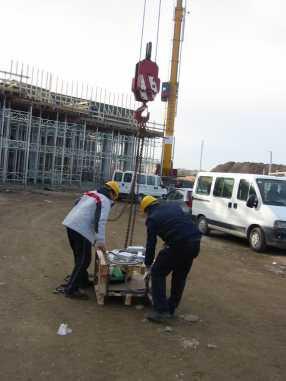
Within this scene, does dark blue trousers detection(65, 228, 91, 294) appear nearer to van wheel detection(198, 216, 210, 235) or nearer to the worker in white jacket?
the worker in white jacket

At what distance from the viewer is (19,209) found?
18.0m

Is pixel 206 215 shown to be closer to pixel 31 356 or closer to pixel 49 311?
pixel 49 311

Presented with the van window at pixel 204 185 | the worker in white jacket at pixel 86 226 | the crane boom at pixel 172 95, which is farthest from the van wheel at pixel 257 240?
the crane boom at pixel 172 95

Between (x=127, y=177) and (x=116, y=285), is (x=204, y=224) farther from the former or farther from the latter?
(x=127, y=177)

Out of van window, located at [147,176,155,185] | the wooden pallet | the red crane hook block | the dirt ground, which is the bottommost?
the dirt ground

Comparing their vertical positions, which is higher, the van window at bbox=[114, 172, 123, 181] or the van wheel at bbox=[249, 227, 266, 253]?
the van window at bbox=[114, 172, 123, 181]

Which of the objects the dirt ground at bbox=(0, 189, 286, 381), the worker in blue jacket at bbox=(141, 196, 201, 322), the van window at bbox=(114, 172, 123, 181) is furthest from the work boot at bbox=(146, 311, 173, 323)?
the van window at bbox=(114, 172, 123, 181)

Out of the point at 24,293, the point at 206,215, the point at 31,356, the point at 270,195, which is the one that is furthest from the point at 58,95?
the point at 31,356

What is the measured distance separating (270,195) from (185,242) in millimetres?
7193

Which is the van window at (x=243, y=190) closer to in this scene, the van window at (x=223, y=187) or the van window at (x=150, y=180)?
the van window at (x=223, y=187)

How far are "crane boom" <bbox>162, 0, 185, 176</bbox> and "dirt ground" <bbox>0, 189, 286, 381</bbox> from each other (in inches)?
1059

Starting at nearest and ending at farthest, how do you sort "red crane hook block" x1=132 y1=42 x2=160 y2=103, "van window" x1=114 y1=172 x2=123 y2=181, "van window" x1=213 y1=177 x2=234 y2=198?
"red crane hook block" x1=132 y1=42 x2=160 y2=103, "van window" x1=213 y1=177 x2=234 y2=198, "van window" x1=114 y1=172 x2=123 y2=181

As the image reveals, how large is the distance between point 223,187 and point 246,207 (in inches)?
54.0

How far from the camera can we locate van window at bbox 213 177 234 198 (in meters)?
13.5
